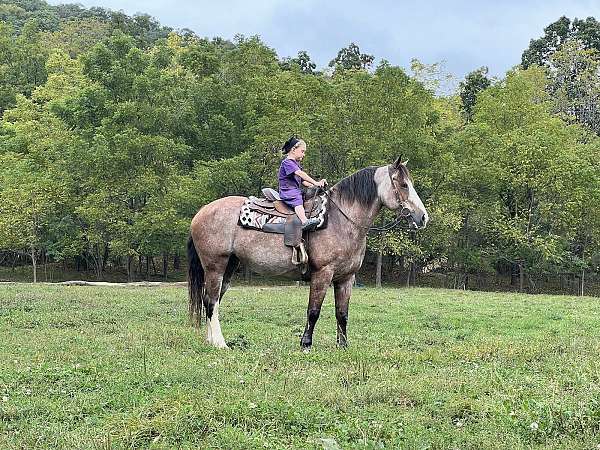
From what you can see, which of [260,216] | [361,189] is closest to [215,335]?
[260,216]

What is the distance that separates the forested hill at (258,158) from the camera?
108ft

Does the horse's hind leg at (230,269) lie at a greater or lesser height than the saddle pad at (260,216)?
lesser

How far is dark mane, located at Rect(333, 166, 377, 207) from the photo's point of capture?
30.8 feet

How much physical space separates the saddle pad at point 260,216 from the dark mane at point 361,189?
343mm

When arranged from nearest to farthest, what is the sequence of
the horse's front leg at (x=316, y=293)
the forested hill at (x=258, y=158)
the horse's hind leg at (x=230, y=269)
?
the horse's front leg at (x=316, y=293)
the horse's hind leg at (x=230, y=269)
the forested hill at (x=258, y=158)

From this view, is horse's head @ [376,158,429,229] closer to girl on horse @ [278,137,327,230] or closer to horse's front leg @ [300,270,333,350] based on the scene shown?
girl on horse @ [278,137,327,230]

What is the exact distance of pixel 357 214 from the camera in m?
9.31

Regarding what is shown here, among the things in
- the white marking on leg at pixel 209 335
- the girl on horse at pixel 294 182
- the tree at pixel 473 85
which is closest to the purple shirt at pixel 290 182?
the girl on horse at pixel 294 182

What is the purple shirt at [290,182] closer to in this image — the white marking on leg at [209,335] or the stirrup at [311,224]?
the stirrup at [311,224]

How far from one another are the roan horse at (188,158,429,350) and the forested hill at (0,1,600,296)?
21.9m

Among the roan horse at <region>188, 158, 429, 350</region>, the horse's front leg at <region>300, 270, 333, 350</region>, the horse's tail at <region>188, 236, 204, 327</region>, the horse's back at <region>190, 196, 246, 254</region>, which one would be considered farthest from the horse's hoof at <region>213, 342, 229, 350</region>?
→ the horse's back at <region>190, 196, 246, 254</region>

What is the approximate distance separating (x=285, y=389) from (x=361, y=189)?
167 inches

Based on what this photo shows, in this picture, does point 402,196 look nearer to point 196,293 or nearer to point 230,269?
point 230,269

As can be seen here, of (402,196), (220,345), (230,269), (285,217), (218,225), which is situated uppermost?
(402,196)
